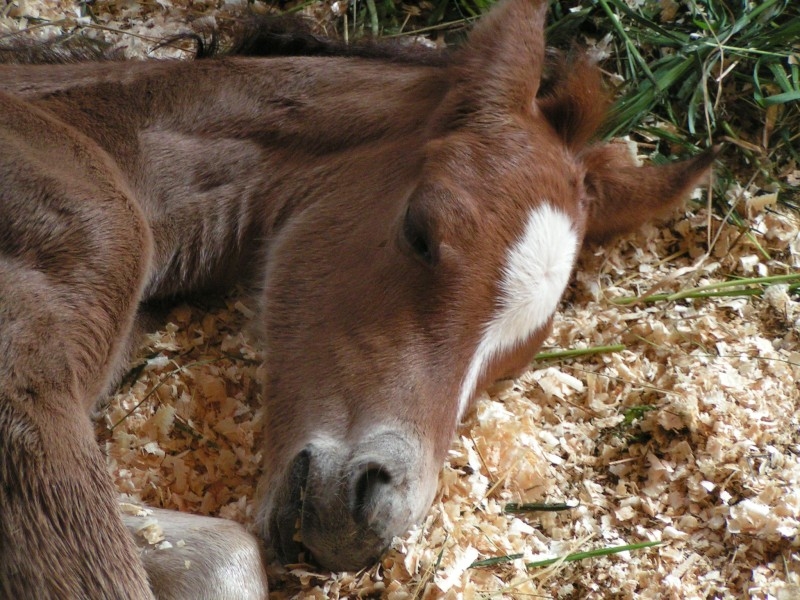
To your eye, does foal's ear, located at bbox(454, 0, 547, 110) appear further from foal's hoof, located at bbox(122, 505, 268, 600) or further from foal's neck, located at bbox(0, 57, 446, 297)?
foal's hoof, located at bbox(122, 505, 268, 600)

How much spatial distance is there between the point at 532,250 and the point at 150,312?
4.24 ft

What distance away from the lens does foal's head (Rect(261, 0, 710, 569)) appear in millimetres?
2104

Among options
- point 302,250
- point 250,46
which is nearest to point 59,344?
point 302,250

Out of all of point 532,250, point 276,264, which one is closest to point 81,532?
point 276,264

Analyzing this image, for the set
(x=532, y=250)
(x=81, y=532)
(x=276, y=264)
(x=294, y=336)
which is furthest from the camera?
(x=276, y=264)

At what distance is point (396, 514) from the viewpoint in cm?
Result: 204

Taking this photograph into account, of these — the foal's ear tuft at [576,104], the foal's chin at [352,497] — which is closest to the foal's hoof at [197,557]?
the foal's chin at [352,497]

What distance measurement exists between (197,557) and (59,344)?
62cm

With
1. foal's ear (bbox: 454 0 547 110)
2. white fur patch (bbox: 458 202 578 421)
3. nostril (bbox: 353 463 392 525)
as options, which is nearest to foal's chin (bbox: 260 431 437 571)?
nostril (bbox: 353 463 392 525)

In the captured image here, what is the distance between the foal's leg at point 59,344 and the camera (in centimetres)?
195

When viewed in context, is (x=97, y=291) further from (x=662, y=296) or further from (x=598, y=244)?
(x=662, y=296)

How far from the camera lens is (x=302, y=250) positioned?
2645 millimetres

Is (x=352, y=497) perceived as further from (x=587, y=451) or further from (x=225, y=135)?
(x=225, y=135)

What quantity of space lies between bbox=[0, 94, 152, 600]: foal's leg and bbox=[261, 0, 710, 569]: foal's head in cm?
43
